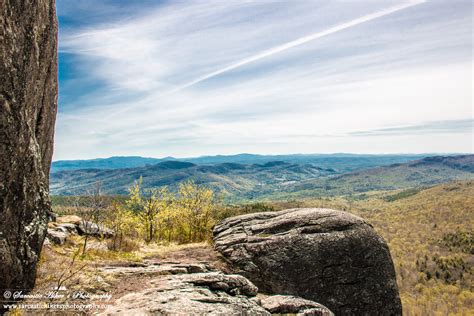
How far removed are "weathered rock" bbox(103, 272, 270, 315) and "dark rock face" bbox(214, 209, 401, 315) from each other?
505 cm

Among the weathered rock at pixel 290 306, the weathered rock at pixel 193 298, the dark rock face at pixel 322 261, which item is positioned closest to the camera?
the weathered rock at pixel 193 298

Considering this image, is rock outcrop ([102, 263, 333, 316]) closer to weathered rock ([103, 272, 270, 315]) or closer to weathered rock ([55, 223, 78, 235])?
weathered rock ([103, 272, 270, 315])

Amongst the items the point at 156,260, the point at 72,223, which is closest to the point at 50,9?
the point at 156,260

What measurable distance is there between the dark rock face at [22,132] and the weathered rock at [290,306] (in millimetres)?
13285

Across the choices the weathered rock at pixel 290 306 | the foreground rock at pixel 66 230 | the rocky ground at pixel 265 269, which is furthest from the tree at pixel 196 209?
the weathered rock at pixel 290 306

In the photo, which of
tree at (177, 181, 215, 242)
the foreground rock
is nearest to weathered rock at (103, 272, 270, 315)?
the foreground rock

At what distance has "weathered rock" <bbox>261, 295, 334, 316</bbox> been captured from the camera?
16.9 meters

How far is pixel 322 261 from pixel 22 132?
22.8 metres

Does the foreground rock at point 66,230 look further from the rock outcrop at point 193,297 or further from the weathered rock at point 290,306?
the weathered rock at point 290,306

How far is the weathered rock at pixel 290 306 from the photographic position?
16.9 metres

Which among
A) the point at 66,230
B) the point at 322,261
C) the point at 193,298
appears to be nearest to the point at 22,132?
the point at 193,298

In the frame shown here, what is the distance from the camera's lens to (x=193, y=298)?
48.0 feet

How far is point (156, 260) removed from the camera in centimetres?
2177

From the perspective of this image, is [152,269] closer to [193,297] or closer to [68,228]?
[193,297]
